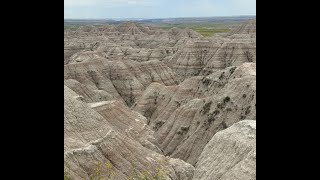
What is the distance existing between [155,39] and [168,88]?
266 ft

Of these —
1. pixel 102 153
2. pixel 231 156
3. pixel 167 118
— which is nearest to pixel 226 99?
pixel 167 118

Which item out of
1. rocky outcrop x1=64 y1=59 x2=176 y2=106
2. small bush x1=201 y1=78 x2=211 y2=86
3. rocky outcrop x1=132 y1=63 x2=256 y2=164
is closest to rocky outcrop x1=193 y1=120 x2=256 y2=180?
rocky outcrop x1=132 y1=63 x2=256 y2=164

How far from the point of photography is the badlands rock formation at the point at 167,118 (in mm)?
18609

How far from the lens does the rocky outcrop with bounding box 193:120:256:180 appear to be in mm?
15242

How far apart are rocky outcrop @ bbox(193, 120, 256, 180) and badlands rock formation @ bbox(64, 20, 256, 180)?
0.16 ft

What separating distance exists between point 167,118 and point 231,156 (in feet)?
95.7

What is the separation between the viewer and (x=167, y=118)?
46.8 meters

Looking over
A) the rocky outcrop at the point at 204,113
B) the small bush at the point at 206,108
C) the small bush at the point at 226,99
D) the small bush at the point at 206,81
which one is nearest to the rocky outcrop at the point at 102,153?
the rocky outcrop at the point at 204,113

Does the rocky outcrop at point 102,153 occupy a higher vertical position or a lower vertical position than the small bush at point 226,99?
lower

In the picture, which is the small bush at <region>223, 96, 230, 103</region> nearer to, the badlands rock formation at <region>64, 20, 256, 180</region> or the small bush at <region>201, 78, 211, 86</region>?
the badlands rock formation at <region>64, 20, 256, 180</region>

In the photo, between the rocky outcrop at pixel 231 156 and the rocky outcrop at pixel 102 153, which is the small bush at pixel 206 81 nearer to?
the rocky outcrop at pixel 102 153

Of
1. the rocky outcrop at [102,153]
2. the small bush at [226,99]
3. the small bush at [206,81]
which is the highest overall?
the small bush at [206,81]

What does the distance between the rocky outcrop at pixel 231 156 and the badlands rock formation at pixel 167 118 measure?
0.16 feet
